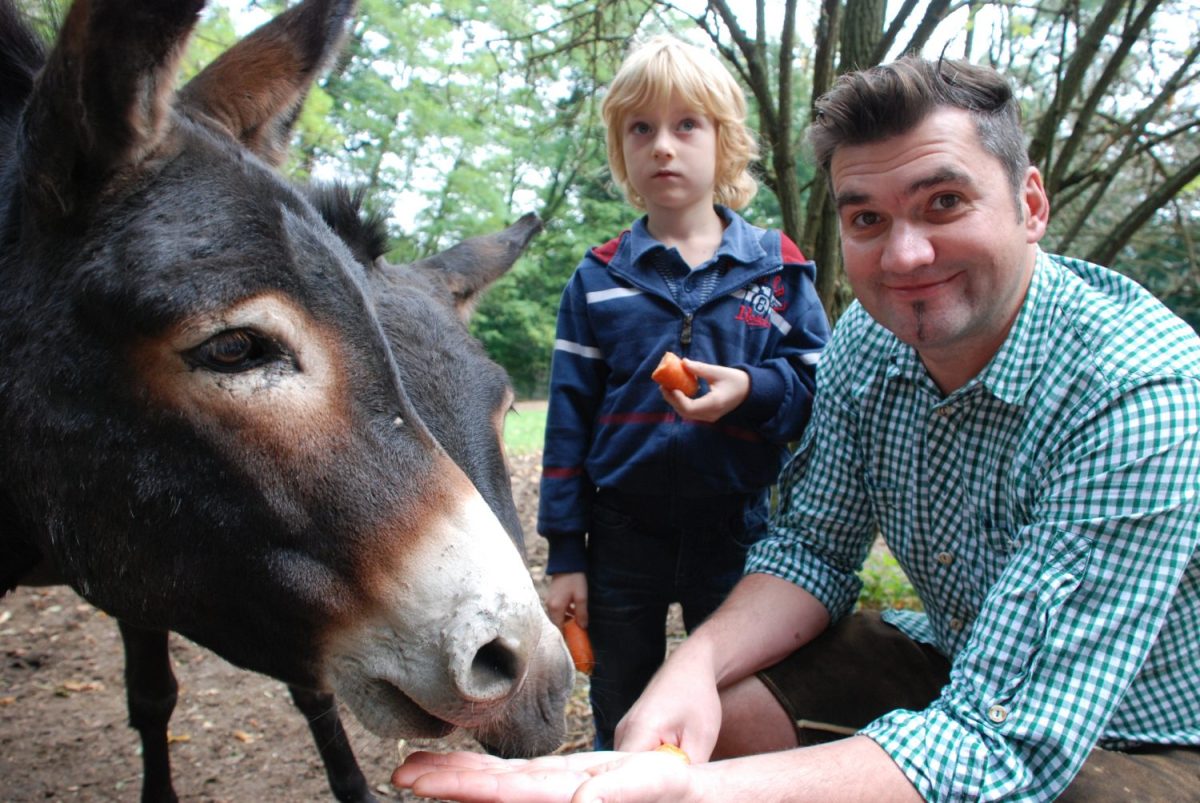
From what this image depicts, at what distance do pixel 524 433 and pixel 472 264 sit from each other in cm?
1021

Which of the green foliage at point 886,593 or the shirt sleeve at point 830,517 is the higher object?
the shirt sleeve at point 830,517

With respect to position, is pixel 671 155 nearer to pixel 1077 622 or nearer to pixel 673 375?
pixel 673 375

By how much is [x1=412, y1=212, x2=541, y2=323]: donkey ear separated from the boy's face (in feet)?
2.77

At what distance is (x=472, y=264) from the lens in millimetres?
3492

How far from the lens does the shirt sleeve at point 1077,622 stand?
172cm

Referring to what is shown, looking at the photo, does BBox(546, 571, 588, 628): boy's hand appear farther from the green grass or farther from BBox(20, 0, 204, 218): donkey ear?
the green grass

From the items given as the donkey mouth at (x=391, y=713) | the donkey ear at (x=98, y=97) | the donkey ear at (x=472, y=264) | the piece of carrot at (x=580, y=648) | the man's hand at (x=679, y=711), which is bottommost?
the piece of carrot at (x=580, y=648)

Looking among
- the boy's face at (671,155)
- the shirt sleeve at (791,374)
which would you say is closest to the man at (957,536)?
the shirt sleeve at (791,374)

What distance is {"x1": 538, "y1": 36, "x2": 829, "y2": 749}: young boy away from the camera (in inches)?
109

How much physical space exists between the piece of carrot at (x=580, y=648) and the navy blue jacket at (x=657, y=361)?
0.69ft

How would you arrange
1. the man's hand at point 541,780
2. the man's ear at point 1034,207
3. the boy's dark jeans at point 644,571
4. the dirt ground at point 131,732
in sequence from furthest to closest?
the dirt ground at point 131,732 → the boy's dark jeans at point 644,571 → the man's ear at point 1034,207 → the man's hand at point 541,780

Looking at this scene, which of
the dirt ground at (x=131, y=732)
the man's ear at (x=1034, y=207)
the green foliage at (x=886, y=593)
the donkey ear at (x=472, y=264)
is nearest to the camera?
the man's ear at (x=1034, y=207)

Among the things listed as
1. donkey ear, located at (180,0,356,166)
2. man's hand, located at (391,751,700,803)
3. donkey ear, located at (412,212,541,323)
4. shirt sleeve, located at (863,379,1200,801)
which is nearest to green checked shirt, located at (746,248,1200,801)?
shirt sleeve, located at (863,379,1200,801)

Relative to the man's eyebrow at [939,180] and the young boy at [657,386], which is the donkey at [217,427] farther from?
the man's eyebrow at [939,180]
